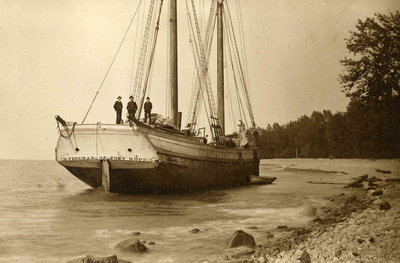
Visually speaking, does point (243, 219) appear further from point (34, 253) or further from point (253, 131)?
point (253, 131)

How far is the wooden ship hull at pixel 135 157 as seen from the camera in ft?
61.2

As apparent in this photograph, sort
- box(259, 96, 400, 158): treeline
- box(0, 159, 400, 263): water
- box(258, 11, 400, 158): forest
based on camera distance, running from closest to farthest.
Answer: box(0, 159, 400, 263): water → box(258, 11, 400, 158): forest → box(259, 96, 400, 158): treeline

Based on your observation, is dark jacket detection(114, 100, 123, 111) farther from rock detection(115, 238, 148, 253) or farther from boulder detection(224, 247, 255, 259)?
boulder detection(224, 247, 255, 259)

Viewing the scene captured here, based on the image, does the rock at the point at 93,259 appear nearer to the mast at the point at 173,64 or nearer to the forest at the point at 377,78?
the forest at the point at 377,78

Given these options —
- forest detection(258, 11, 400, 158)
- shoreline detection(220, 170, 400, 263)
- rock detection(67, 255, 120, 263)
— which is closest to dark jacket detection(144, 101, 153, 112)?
forest detection(258, 11, 400, 158)

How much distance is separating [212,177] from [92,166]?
6.18 metres

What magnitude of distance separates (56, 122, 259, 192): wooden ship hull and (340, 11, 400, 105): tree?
757 cm

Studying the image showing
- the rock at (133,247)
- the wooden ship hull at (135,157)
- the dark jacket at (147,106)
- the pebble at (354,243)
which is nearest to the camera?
the pebble at (354,243)

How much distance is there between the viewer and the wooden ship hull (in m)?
18.7

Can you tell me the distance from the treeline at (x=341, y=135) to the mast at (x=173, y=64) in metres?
8.57

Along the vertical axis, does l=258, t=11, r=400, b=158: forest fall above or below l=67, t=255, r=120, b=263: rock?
above

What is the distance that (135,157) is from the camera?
18.7 m

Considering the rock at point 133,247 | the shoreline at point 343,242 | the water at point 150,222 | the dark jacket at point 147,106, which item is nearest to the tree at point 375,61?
the water at point 150,222

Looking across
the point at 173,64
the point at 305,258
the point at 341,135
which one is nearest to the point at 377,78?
the point at 173,64
